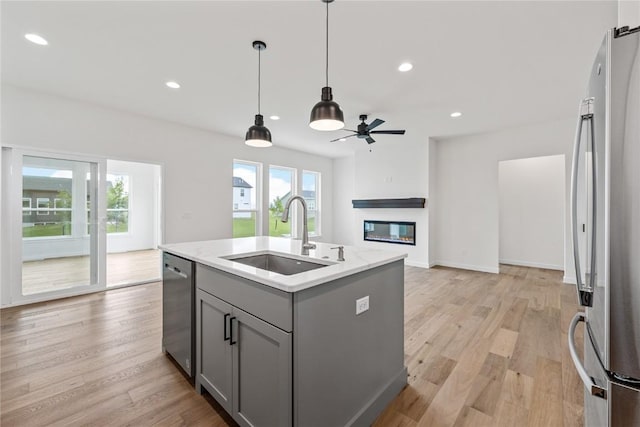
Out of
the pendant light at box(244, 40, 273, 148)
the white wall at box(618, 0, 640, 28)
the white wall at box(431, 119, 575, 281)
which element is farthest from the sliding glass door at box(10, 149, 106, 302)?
the white wall at box(431, 119, 575, 281)

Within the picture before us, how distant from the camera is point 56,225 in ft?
12.5

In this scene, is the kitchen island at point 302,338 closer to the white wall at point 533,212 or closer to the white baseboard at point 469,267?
the white baseboard at point 469,267

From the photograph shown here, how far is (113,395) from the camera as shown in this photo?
1.83 m

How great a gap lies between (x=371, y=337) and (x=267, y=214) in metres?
5.08

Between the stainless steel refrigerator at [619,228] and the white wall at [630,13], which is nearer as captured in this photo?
the stainless steel refrigerator at [619,228]

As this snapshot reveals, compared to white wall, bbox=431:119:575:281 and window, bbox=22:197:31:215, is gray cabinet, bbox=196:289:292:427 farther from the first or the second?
white wall, bbox=431:119:575:281

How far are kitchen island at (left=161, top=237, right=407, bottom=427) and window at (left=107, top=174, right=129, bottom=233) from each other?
710 centimetres

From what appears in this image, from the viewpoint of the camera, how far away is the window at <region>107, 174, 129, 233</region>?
290 inches

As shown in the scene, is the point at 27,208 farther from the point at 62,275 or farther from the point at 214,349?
the point at 214,349

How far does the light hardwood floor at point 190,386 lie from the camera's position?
1.67 meters

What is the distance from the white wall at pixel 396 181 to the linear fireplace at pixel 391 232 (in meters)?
0.10

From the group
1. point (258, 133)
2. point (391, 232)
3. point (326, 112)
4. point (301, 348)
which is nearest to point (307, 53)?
point (258, 133)

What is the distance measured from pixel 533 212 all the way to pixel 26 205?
28.7 feet

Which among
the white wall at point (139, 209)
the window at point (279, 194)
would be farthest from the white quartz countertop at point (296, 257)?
the white wall at point (139, 209)
